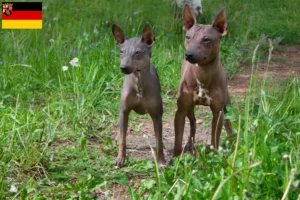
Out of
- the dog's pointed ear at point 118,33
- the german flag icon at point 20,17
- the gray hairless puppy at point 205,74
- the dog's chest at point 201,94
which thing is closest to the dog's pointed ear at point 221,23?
the gray hairless puppy at point 205,74

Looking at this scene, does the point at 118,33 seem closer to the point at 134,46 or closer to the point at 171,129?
the point at 134,46

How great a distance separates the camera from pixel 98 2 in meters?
10.5

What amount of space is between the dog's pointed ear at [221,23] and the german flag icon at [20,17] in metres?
3.25

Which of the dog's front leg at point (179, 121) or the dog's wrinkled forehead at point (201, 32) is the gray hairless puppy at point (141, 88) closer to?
the dog's front leg at point (179, 121)

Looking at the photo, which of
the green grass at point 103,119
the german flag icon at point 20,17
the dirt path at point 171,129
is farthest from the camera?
the german flag icon at point 20,17

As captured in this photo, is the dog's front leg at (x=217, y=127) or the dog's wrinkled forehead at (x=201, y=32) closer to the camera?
the dog's wrinkled forehead at (x=201, y=32)

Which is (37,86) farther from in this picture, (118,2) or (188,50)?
(118,2)

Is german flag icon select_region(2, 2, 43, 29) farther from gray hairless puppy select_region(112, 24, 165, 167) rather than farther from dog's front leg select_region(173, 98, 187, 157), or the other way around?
dog's front leg select_region(173, 98, 187, 157)

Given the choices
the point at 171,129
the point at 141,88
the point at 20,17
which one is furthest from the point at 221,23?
the point at 20,17

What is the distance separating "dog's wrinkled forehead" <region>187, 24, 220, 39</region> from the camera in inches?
176

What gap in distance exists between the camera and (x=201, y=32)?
4.50m

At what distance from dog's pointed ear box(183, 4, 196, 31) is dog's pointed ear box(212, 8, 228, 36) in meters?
0.19

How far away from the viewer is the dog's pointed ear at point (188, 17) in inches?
185

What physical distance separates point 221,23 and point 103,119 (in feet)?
5.51
